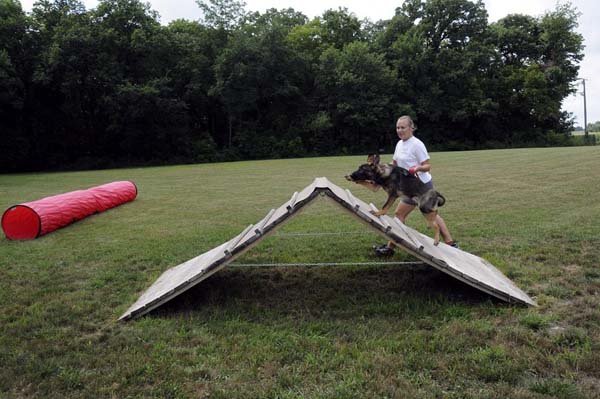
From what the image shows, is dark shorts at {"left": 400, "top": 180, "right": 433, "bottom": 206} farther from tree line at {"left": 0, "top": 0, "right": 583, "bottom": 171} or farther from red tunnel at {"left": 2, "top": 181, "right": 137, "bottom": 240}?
tree line at {"left": 0, "top": 0, "right": 583, "bottom": 171}

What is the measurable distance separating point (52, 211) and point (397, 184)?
663cm

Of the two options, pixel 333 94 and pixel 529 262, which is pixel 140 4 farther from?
pixel 529 262

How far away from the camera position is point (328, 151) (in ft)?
131

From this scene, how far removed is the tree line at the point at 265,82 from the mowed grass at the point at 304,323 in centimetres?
2937

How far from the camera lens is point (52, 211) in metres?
8.05

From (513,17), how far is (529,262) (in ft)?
183

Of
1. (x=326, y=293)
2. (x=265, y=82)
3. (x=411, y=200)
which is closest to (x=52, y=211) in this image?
(x=326, y=293)

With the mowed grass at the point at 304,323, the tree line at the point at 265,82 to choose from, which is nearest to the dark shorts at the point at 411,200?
the mowed grass at the point at 304,323

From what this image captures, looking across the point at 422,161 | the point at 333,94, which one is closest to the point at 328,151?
the point at 333,94

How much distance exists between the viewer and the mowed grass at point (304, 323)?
9.04 feet

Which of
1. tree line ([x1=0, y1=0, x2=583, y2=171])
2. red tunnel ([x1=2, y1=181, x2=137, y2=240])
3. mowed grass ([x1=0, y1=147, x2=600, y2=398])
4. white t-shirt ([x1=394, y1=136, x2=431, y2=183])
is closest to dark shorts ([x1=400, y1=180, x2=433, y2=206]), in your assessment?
white t-shirt ([x1=394, y1=136, x2=431, y2=183])

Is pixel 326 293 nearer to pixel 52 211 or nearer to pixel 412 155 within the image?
pixel 412 155

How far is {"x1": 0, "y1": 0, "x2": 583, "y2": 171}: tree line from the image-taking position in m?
32.1

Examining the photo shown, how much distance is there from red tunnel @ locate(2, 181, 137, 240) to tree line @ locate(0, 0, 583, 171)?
2398 cm
